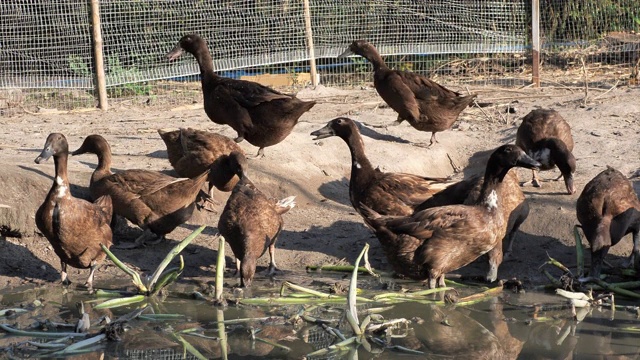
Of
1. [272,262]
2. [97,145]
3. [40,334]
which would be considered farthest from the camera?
[97,145]

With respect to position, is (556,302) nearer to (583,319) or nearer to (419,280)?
(583,319)

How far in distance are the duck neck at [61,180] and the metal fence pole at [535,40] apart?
9.18 m

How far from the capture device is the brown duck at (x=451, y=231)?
743cm

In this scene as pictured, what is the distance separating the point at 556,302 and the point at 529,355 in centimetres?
134

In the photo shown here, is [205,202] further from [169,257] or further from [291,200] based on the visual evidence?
[169,257]

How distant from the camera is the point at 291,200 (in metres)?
8.78

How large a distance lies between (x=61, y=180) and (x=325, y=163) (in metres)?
3.84

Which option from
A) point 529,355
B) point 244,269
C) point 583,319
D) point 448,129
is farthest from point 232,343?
point 448,129

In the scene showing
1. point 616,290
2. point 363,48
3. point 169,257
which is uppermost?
point 363,48

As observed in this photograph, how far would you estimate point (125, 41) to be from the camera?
14.9m

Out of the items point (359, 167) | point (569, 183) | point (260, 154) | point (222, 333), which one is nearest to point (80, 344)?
point (222, 333)

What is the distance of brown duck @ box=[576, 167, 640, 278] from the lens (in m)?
7.88

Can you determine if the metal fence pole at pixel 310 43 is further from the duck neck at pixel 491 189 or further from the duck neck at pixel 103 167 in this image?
the duck neck at pixel 491 189

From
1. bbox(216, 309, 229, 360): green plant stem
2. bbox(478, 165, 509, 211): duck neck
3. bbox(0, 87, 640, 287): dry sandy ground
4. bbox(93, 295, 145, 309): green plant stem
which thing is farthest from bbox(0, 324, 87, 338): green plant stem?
bbox(478, 165, 509, 211): duck neck
